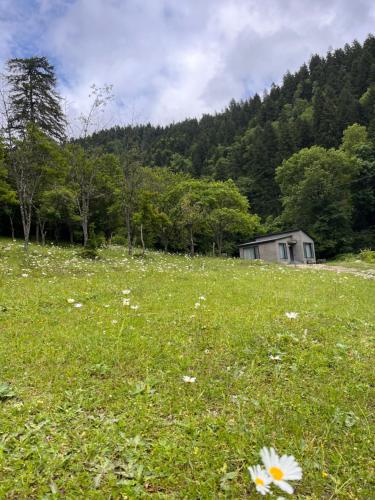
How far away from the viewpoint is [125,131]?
2470 cm

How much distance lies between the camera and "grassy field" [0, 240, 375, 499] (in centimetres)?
245

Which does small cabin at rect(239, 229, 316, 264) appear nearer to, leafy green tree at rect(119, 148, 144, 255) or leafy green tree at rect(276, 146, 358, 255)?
leafy green tree at rect(276, 146, 358, 255)

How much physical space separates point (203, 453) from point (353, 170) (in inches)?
1953

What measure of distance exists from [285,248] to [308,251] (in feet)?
13.6

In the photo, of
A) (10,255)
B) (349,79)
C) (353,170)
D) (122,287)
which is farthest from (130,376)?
(349,79)

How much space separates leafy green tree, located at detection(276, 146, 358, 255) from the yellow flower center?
44.8 meters

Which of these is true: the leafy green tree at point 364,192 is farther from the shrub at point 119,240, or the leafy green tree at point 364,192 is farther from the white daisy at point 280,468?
the white daisy at point 280,468

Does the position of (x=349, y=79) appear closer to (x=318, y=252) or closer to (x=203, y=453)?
(x=318, y=252)

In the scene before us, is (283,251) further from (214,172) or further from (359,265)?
(214,172)

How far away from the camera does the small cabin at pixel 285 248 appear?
36.5 m

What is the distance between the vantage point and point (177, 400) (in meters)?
3.46

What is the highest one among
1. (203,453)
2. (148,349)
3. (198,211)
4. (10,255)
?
(198,211)

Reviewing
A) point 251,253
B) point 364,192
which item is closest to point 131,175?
point 251,253

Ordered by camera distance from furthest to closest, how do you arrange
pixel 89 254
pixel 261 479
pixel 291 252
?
1. pixel 291 252
2. pixel 89 254
3. pixel 261 479
